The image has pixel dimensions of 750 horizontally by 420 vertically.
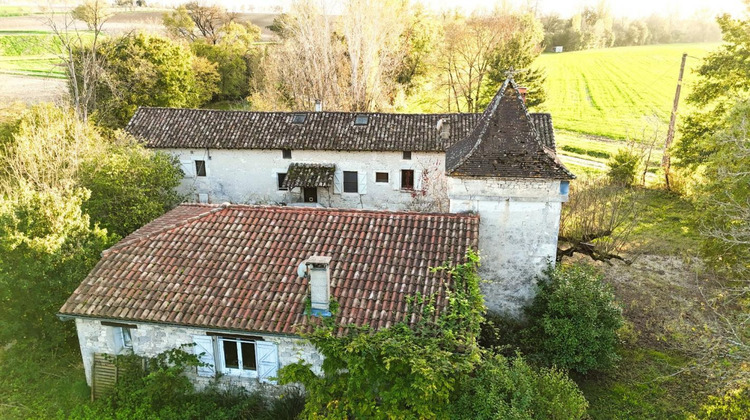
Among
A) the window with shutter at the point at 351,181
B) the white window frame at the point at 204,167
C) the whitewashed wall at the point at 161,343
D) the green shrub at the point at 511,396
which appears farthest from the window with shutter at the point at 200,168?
the green shrub at the point at 511,396

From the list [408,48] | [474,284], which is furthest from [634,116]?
[474,284]

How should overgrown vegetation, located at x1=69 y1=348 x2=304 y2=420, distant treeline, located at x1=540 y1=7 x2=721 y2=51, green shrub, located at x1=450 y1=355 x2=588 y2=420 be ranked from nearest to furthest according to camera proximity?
1. green shrub, located at x1=450 y1=355 x2=588 y2=420
2. overgrown vegetation, located at x1=69 y1=348 x2=304 y2=420
3. distant treeline, located at x1=540 y1=7 x2=721 y2=51

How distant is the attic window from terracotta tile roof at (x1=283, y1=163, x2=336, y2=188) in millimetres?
2744

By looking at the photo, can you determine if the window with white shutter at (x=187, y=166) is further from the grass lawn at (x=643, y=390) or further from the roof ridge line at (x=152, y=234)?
the grass lawn at (x=643, y=390)

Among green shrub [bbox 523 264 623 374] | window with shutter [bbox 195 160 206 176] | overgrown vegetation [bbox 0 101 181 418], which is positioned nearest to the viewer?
overgrown vegetation [bbox 0 101 181 418]

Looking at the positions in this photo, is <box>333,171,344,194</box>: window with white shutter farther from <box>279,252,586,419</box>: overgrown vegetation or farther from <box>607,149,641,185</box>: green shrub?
<box>607,149,641,185</box>: green shrub

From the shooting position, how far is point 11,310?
1357 centimetres

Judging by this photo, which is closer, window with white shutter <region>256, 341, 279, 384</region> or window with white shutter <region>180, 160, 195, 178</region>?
window with white shutter <region>256, 341, 279, 384</region>

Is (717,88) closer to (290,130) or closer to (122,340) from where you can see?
(290,130)

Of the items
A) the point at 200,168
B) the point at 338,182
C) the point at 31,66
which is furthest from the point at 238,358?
the point at 31,66

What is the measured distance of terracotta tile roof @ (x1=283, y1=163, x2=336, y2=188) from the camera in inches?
984

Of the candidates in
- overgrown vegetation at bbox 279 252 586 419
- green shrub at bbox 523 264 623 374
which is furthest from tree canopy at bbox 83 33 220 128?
green shrub at bbox 523 264 623 374

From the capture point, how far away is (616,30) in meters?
84.7

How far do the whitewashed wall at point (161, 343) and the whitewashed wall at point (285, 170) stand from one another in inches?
573
